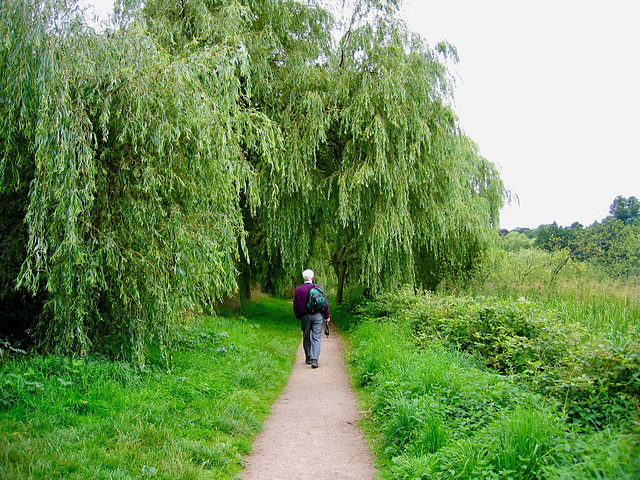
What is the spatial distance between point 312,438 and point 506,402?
1.98m

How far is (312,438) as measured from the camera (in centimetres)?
494

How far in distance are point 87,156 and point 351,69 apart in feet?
Answer: 29.0

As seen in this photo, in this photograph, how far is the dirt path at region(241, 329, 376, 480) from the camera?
408cm

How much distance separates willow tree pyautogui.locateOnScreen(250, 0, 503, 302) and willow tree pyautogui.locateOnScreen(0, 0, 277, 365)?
5283mm

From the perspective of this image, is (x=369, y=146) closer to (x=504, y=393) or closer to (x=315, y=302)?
(x=315, y=302)

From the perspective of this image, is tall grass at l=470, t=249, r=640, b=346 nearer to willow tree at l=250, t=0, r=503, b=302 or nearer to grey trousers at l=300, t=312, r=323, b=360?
willow tree at l=250, t=0, r=503, b=302

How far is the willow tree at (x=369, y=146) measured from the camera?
12031mm

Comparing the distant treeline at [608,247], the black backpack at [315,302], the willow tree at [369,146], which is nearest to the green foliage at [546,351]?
the black backpack at [315,302]

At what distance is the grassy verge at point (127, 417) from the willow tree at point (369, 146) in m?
5.98

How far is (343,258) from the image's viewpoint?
57.7 ft

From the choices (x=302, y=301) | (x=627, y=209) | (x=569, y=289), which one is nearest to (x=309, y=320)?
(x=302, y=301)

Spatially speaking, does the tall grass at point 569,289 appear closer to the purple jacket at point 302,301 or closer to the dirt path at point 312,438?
the dirt path at point 312,438

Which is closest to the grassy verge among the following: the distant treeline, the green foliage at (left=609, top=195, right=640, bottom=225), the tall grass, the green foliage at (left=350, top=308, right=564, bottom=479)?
the green foliage at (left=350, top=308, right=564, bottom=479)

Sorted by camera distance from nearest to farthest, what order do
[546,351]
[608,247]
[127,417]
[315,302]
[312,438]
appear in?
[127,417] → [312,438] → [546,351] → [315,302] → [608,247]
